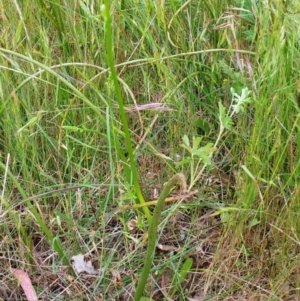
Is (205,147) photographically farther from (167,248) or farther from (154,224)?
(167,248)

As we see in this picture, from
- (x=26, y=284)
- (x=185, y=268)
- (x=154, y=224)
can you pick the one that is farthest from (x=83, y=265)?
(x=154, y=224)

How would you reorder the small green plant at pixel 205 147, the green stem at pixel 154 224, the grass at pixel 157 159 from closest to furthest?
the green stem at pixel 154 224
the small green plant at pixel 205 147
the grass at pixel 157 159

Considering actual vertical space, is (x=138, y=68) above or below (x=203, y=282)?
above

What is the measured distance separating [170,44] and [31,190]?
57 centimetres

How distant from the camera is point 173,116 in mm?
1519

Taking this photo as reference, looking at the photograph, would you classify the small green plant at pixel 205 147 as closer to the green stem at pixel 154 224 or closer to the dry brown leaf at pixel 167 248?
the green stem at pixel 154 224

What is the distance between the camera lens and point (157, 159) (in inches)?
58.8

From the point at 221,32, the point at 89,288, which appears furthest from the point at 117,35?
the point at 89,288

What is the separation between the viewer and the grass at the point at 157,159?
131cm

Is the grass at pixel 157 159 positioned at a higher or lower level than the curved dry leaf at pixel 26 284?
higher

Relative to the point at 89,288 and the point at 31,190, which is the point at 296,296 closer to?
the point at 89,288

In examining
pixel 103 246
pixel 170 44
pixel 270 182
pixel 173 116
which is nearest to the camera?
pixel 270 182

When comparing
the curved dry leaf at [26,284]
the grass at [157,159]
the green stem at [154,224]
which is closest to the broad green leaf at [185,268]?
→ the grass at [157,159]

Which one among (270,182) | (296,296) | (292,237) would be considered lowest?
(296,296)
